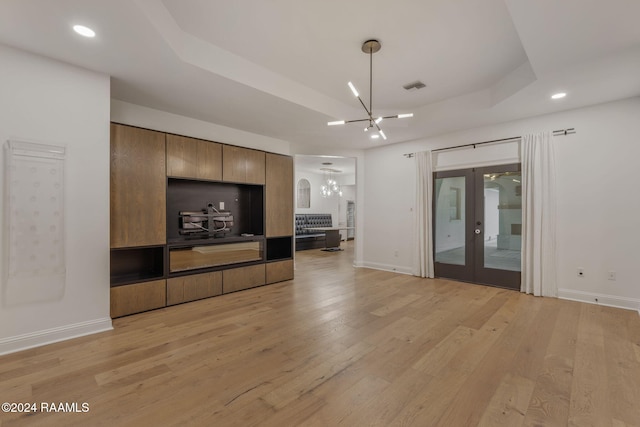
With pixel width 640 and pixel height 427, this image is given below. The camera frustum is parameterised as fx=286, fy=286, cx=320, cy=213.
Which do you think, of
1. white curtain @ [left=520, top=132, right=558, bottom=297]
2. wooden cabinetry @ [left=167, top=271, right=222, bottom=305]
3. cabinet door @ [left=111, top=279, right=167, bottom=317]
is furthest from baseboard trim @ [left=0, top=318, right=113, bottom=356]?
white curtain @ [left=520, top=132, right=558, bottom=297]

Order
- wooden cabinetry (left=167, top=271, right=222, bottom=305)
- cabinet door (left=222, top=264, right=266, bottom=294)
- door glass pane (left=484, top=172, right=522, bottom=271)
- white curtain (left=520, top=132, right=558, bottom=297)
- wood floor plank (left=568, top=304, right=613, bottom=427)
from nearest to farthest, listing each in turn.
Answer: wood floor plank (left=568, top=304, right=613, bottom=427)
wooden cabinetry (left=167, top=271, right=222, bottom=305)
white curtain (left=520, top=132, right=558, bottom=297)
cabinet door (left=222, top=264, right=266, bottom=294)
door glass pane (left=484, top=172, right=522, bottom=271)

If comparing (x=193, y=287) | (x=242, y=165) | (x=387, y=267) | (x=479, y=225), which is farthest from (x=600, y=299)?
(x=193, y=287)

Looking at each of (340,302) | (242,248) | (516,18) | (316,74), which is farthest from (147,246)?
(516,18)

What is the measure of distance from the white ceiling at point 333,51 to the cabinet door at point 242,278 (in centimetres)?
248

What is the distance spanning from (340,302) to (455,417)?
93.6 inches

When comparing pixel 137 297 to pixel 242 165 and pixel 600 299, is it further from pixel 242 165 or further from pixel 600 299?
pixel 600 299

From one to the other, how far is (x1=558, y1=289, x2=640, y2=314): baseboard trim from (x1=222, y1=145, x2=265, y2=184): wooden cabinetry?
5103 millimetres

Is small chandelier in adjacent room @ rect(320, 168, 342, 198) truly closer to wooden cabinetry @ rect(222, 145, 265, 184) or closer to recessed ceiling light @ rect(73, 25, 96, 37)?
wooden cabinetry @ rect(222, 145, 265, 184)

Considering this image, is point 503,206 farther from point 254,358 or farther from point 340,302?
point 254,358

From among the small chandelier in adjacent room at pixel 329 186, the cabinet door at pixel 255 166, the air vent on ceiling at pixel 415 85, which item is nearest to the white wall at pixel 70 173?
the cabinet door at pixel 255 166

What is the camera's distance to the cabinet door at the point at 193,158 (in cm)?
400

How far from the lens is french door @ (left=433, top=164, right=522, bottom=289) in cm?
485

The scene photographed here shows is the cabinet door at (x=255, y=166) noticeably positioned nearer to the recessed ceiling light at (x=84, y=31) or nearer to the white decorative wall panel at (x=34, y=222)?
the white decorative wall panel at (x=34, y=222)

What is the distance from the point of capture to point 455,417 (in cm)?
181
